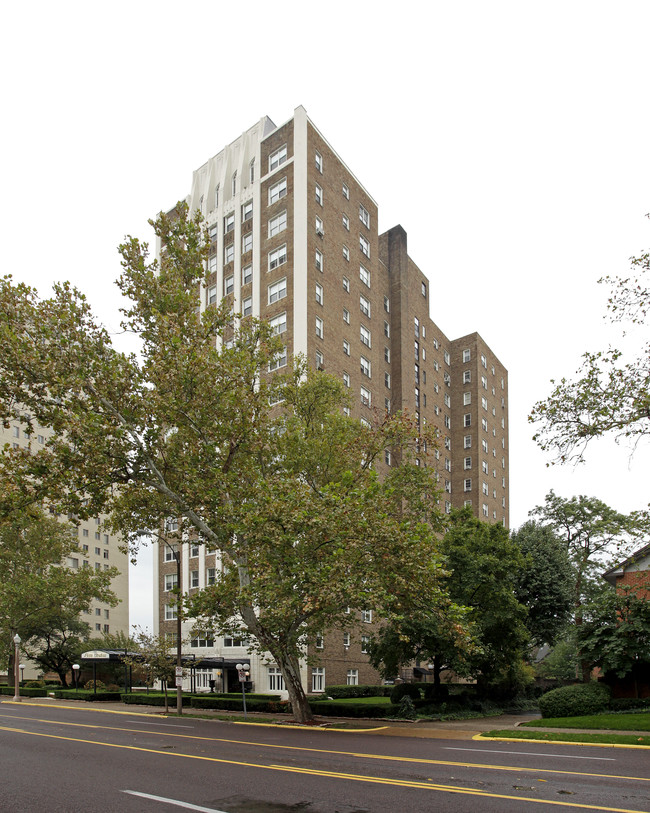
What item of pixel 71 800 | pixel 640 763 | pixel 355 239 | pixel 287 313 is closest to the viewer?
pixel 71 800

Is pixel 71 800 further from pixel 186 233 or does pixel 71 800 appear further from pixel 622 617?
pixel 622 617

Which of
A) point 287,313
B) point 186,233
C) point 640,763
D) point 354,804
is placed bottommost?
point 640,763

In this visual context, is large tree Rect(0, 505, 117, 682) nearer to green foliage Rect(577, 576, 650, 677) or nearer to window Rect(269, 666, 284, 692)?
window Rect(269, 666, 284, 692)

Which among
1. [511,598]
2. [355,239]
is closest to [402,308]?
[355,239]

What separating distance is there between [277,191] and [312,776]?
1756 inches

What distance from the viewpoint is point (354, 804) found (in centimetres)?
845

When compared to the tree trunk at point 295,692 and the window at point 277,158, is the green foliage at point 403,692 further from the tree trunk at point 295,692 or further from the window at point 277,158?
the window at point 277,158

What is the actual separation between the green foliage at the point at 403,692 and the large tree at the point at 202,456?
9.00m

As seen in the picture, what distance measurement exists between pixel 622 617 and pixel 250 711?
17.3 m

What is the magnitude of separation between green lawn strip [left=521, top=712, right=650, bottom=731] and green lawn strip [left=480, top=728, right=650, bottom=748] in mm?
Answer: 1560

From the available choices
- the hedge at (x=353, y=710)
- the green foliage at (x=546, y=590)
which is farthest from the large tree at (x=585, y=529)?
the hedge at (x=353, y=710)

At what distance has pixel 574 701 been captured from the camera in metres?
→ 23.9

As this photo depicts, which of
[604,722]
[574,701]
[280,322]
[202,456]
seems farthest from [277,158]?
[604,722]

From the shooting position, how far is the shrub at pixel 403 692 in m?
32.9
